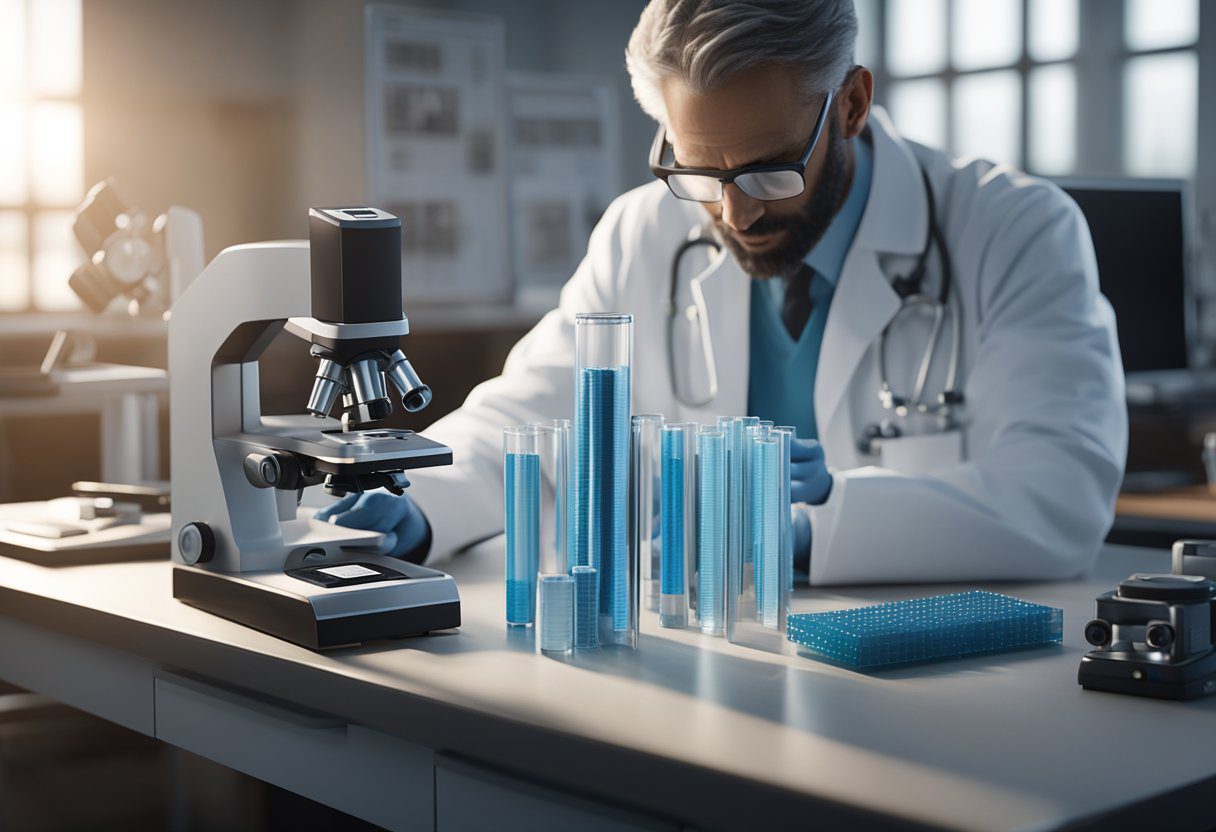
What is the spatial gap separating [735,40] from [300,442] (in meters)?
0.74

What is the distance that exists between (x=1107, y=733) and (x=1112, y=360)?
36.8 inches

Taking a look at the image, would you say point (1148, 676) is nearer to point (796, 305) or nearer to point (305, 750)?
point (305, 750)

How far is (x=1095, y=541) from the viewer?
1474 millimetres

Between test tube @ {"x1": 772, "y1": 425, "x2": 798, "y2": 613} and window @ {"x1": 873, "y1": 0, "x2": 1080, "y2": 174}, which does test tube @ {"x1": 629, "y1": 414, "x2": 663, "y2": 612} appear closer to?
test tube @ {"x1": 772, "y1": 425, "x2": 798, "y2": 613}

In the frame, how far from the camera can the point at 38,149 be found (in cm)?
612

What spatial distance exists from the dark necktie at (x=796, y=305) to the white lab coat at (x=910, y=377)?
0.07 metres

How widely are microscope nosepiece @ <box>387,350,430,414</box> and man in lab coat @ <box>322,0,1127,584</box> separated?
11.2 inches

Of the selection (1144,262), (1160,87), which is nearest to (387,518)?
(1144,262)

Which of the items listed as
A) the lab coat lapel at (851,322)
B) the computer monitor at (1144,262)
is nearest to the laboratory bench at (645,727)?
the lab coat lapel at (851,322)

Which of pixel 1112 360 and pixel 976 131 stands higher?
pixel 976 131

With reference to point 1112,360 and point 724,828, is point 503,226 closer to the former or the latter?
point 1112,360

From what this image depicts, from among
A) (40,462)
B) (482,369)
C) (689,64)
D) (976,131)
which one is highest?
(976,131)

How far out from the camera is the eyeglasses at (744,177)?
1427 millimetres

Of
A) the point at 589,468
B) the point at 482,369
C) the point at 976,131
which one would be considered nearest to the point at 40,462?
the point at 482,369
